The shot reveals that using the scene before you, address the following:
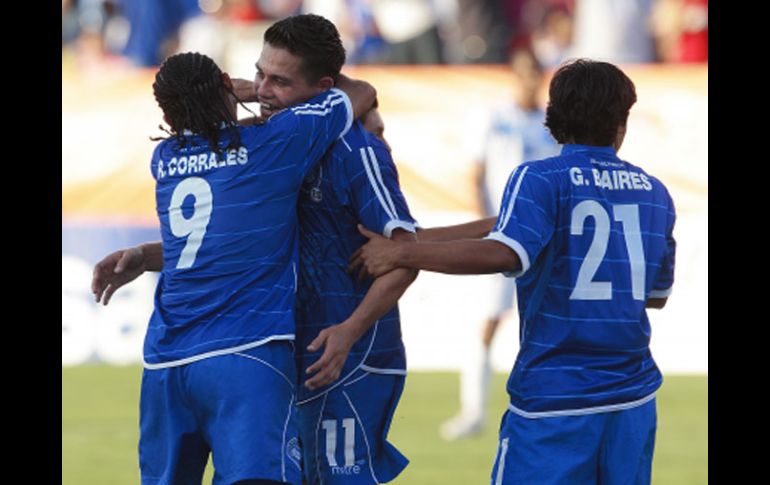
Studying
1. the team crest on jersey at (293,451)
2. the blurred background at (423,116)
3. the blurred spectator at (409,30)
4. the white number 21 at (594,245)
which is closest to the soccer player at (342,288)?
the team crest on jersey at (293,451)

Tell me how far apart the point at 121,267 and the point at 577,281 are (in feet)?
4.89

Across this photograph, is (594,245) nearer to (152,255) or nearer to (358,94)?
(358,94)

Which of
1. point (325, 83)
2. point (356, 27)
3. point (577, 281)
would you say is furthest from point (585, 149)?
point (356, 27)

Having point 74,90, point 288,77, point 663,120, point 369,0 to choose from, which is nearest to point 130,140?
point 74,90

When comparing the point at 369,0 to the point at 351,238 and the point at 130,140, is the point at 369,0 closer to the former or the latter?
the point at 130,140

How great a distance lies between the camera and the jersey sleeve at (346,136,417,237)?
4238 mm

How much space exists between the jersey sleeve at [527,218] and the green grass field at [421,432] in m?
3.80

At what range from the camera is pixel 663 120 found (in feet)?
39.6

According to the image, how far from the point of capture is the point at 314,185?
432 cm

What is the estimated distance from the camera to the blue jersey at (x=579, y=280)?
396cm

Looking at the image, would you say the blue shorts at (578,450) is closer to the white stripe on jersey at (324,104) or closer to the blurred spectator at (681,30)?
the white stripe on jersey at (324,104)
